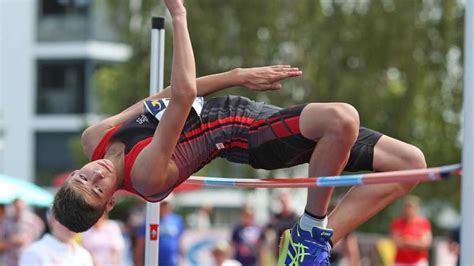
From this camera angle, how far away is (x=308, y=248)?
5.09 m

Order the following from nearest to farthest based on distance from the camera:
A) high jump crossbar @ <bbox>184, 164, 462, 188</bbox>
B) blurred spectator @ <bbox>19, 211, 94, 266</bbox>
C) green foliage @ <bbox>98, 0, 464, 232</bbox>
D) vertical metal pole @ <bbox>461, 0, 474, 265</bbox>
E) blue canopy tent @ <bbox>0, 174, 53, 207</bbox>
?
vertical metal pole @ <bbox>461, 0, 474, 265</bbox>, high jump crossbar @ <bbox>184, 164, 462, 188</bbox>, blurred spectator @ <bbox>19, 211, 94, 266</bbox>, blue canopy tent @ <bbox>0, 174, 53, 207</bbox>, green foliage @ <bbox>98, 0, 464, 232</bbox>

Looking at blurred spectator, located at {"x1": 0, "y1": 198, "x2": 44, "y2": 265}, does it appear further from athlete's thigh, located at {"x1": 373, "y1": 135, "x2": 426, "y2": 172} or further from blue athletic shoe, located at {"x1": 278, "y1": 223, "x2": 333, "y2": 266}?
athlete's thigh, located at {"x1": 373, "y1": 135, "x2": 426, "y2": 172}

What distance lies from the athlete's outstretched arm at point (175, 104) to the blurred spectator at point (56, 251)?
2.34 meters

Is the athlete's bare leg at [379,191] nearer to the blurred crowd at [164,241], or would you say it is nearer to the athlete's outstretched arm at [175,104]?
the athlete's outstretched arm at [175,104]

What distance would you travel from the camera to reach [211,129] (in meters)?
5.07

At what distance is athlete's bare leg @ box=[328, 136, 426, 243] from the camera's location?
5047 mm

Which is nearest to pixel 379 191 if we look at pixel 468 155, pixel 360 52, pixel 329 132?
pixel 329 132

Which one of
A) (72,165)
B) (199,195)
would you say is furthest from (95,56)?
(199,195)

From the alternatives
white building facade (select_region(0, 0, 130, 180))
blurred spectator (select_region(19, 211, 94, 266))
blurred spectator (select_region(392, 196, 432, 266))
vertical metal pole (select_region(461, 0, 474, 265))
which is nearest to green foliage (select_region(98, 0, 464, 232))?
blurred spectator (select_region(392, 196, 432, 266))

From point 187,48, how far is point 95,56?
115 ft

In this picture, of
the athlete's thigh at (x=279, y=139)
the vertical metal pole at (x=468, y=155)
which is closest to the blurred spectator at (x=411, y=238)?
the athlete's thigh at (x=279, y=139)

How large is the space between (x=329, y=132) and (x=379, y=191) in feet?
1.72

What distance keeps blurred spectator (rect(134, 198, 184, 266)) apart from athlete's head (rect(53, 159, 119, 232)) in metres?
7.06

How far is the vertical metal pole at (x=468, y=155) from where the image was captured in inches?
155
